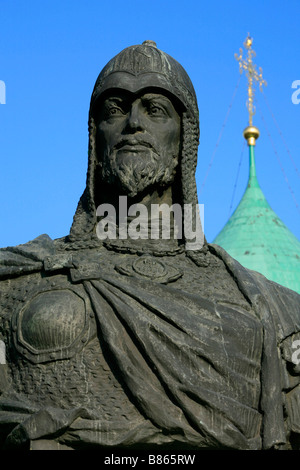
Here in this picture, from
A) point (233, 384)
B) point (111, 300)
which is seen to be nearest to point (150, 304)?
point (111, 300)

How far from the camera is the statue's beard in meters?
9.45

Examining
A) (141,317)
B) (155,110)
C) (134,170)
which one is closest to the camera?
(141,317)

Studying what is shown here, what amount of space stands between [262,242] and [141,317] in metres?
28.2

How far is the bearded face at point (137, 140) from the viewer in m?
9.47

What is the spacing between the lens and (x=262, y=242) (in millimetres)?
36656

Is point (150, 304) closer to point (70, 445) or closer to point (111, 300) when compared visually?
point (111, 300)

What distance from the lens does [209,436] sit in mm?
8383

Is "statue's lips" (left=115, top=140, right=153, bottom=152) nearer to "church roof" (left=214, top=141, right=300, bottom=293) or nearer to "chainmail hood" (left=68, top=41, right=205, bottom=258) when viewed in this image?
"chainmail hood" (left=68, top=41, right=205, bottom=258)

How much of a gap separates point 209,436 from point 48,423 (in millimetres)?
1093

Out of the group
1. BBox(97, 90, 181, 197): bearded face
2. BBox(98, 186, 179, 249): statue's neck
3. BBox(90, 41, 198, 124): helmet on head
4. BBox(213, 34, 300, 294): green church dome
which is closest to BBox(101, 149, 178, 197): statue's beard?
BBox(97, 90, 181, 197): bearded face

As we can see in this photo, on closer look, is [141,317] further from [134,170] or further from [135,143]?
Answer: [135,143]

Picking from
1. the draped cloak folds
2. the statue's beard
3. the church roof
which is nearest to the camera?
the draped cloak folds

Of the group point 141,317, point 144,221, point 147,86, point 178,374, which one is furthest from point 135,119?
point 178,374

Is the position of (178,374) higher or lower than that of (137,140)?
lower
